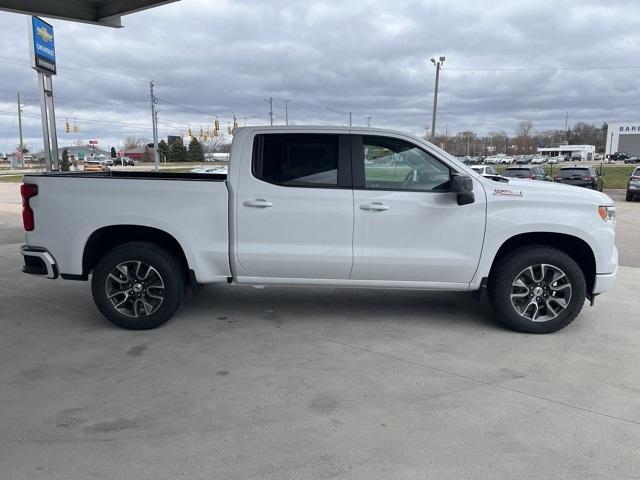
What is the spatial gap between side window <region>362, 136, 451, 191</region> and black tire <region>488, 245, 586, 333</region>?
0.99 meters

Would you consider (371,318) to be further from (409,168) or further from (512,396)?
(512,396)

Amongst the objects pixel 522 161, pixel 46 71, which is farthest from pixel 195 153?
pixel 46 71

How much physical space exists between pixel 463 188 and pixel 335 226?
1233mm

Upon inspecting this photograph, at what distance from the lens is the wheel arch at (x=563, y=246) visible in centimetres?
507

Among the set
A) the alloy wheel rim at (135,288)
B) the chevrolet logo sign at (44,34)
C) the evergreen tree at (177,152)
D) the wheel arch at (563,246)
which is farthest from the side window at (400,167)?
the evergreen tree at (177,152)

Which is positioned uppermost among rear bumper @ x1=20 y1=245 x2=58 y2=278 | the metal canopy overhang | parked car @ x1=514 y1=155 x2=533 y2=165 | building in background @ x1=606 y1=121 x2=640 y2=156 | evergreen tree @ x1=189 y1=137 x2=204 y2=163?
building in background @ x1=606 y1=121 x2=640 y2=156

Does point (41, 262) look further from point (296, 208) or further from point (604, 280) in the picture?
point (604, 280)

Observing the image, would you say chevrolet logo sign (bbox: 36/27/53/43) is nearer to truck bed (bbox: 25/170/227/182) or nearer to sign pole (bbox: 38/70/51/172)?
sign pole (bbox: 38/70/51/172)

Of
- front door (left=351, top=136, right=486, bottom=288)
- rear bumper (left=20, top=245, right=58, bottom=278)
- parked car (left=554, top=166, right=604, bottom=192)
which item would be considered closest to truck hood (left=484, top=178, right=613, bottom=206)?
front door (left=351, top=136, right=486, bottom=288)

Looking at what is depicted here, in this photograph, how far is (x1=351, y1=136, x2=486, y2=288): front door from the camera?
496 cm

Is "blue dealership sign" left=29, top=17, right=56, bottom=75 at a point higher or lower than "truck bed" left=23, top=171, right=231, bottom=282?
higher

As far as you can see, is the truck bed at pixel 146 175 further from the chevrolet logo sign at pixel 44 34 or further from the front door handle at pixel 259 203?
the chevrolet logo sign at pixel 44 34

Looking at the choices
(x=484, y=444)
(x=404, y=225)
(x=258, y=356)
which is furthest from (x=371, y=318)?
(x=484, y=444)

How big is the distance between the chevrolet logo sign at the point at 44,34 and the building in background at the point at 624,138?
127 meters
